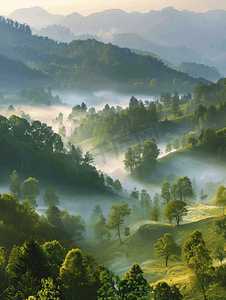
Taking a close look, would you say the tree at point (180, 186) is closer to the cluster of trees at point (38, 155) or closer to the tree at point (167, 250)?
the cluster of trees at point (38, 155)

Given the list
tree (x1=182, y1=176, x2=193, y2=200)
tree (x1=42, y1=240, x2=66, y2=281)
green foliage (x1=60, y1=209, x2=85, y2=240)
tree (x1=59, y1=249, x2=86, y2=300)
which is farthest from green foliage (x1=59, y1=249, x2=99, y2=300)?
tree (x1=182, y1=176, x2=193, y2=200)

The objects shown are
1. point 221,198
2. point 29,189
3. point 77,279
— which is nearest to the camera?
point 77,279

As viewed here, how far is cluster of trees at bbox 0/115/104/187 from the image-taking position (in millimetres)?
153500

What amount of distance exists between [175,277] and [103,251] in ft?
124

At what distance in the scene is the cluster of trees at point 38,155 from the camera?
153500 millimetres

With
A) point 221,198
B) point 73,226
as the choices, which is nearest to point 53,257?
point 73,226

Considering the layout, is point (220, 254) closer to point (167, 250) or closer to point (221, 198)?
point (167, 250)

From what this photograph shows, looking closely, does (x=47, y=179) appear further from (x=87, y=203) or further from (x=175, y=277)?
(x=175, y=277)

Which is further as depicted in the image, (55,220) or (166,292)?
(55,220)

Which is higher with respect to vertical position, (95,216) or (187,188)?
(187,188)

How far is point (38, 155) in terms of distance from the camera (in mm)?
158750

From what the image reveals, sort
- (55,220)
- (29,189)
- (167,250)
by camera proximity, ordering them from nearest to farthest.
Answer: (167,250) → (55,220) → (29,189)

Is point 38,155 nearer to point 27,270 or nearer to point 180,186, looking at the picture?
point 180,186

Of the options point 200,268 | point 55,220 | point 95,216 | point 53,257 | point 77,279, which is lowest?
point 200,268
